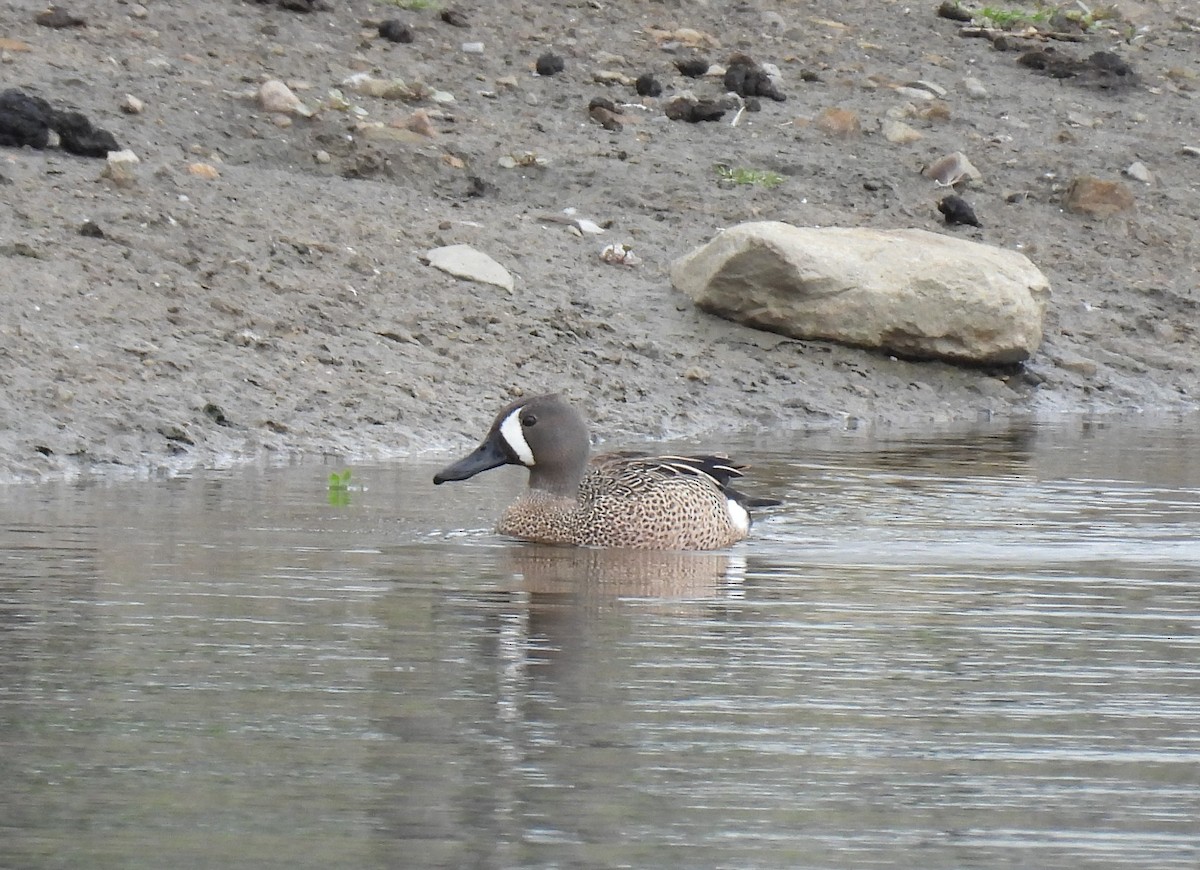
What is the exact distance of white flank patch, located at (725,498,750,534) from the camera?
9.75 metres

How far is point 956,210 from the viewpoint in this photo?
17938mm

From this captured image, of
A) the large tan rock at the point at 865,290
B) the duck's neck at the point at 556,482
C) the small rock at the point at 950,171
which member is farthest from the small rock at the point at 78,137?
the small rock at the point at 950,171

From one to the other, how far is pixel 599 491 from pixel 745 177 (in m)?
8.21

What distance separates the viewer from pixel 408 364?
13.5 m

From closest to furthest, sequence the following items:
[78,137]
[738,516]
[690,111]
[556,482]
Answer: [738,516] → [556,482] → [78,137] → [690,111]

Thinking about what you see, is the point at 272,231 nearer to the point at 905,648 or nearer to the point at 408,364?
the point at 408,364

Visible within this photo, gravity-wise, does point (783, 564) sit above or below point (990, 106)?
below

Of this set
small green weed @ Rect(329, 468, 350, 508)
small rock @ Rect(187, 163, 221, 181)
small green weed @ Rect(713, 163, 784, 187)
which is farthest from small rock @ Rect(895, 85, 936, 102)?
small green weed @ Rect(329, 468, 350, 508)

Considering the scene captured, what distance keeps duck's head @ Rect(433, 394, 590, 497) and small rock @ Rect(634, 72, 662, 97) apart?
8.93 m

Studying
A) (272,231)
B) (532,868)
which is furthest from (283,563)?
(272,231)

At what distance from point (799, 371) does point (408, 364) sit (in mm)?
2834

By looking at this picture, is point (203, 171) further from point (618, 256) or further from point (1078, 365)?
point (1078, 365)

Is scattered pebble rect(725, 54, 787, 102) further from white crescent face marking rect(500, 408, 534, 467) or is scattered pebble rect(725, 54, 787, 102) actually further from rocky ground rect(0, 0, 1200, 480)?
white crescent face marking rect(500, 408, 534, 467)

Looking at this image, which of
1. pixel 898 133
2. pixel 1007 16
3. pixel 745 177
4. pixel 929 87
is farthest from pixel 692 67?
pixel 1007 16
